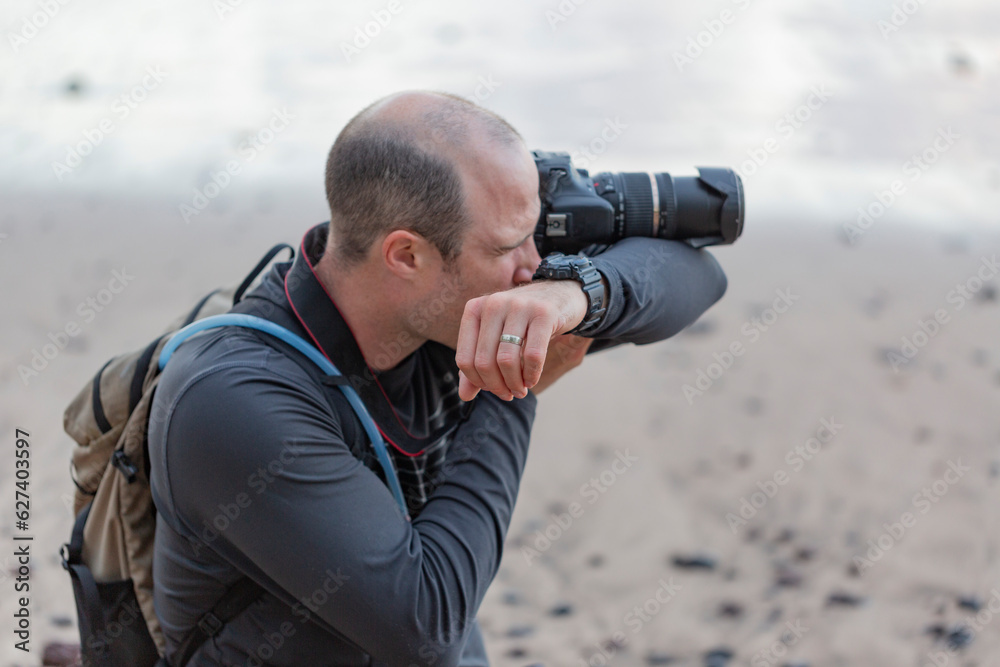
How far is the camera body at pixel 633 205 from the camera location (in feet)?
6.10

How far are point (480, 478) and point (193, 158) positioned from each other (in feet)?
18.8

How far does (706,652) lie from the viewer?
3.18m

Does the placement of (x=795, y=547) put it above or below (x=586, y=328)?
below

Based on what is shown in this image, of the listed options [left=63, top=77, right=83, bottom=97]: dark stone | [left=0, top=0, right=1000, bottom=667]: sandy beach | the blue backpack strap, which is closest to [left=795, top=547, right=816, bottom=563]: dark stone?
[left=0, top=0, right=1000, bottom=667]: sandy beach

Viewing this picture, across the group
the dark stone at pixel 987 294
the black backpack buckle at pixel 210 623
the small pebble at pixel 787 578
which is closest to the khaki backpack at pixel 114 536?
the black backpack buckle at pixel 210 623

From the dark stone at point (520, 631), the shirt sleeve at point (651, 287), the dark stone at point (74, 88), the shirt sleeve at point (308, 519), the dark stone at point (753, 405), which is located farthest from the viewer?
the dark stone at point (74, 88)

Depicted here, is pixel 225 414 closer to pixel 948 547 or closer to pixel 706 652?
pixel 706 652

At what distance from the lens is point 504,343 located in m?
1.28

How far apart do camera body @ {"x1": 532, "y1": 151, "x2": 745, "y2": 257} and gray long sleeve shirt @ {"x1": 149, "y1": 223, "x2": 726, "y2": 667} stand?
12 cm

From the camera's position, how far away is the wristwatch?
151 centimetres

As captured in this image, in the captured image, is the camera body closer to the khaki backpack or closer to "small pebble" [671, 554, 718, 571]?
the khaki backpack

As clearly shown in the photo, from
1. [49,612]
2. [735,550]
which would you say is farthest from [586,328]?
[49,612]

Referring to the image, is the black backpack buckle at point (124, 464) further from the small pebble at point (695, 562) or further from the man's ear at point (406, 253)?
the small pebble at point (695, 562)

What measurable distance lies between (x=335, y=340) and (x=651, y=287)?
2.01 feet
